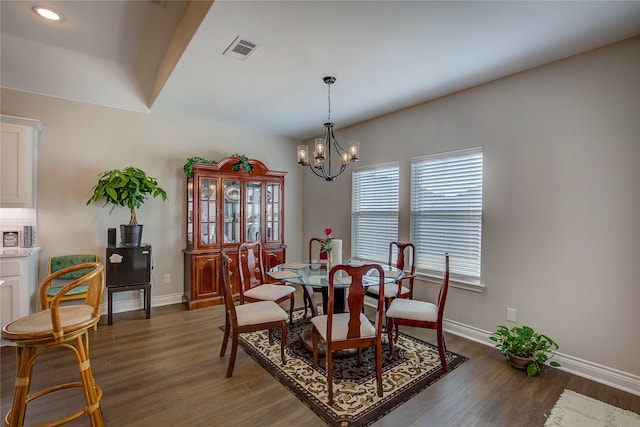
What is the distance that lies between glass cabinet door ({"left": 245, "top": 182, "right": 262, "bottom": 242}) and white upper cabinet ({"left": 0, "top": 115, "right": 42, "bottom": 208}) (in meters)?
2.48

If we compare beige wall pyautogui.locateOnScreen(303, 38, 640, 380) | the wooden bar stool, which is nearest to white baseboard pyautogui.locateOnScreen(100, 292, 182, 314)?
the wooden bar stool

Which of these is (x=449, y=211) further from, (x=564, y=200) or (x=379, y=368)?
(x=379, y=368)

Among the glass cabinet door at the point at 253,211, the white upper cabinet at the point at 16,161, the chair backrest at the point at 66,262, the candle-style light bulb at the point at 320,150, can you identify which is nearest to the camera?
the candle-style light bulb at the point at 320,150

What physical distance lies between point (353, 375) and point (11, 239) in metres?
3.91

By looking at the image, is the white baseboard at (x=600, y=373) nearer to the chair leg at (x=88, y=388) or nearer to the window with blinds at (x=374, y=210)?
the window with blinds at (x=374, y=210)

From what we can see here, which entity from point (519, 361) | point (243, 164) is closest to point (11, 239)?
point (243, 164)

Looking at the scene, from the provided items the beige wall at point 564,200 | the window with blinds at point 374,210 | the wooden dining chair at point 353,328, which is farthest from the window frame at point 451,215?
the wooden dining chair at point 353,328

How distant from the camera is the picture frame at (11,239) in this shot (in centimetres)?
327

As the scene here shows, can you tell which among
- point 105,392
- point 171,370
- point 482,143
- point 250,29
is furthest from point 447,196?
point 105,392

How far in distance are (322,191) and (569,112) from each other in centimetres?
351

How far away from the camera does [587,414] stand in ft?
6.72

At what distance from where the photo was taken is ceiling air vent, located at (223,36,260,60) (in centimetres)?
244

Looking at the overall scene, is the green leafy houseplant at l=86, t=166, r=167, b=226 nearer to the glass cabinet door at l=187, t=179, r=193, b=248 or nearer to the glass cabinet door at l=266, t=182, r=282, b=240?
the glass cabinet door at l=187, t=179, r=193, b=248

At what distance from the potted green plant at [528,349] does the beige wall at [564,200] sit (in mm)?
211
